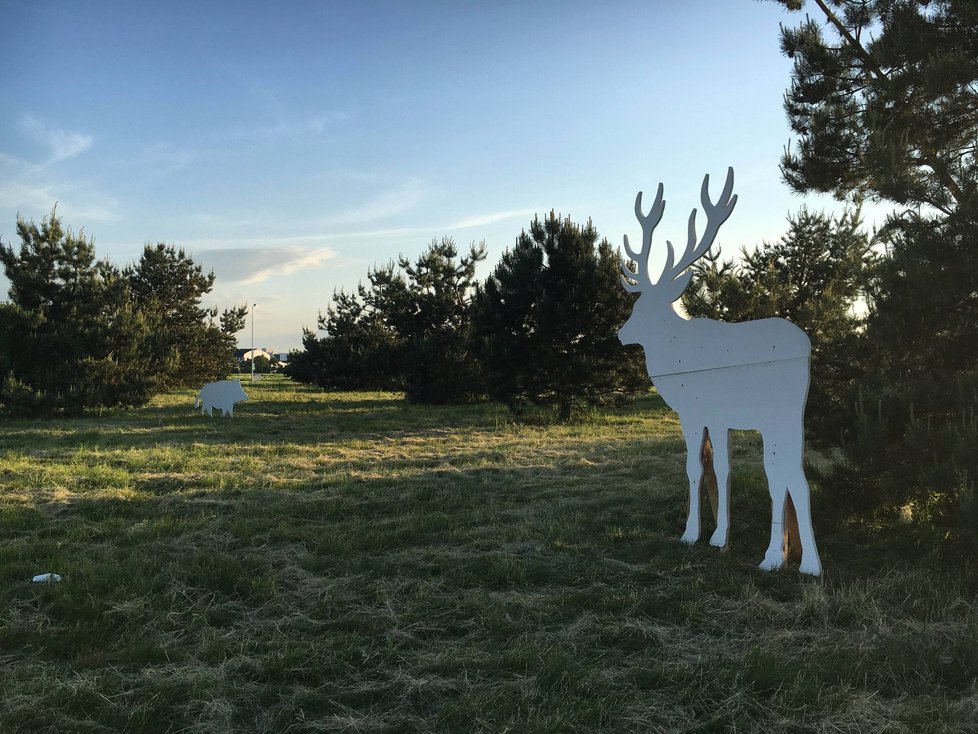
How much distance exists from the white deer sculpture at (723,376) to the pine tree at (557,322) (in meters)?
8.73

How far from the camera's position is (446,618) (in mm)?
3822

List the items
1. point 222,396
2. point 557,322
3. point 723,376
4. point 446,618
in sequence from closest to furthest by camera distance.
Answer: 1. point 446,618
2. point 723,376
3. point 557,322
4. point 222,396

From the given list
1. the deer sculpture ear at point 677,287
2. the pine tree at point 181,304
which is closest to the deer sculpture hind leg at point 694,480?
the deer sculpture ear at point 677,287

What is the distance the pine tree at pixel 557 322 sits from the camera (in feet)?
48.4

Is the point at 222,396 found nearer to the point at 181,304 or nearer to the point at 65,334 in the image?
the point at 65,334

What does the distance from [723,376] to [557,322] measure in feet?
32.0

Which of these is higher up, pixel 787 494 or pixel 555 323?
pixel 555 323

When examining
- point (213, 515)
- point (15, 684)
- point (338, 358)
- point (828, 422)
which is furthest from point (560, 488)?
point (338, 358)

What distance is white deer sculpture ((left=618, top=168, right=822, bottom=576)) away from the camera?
4602 mm

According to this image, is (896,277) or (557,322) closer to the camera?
(896,277)

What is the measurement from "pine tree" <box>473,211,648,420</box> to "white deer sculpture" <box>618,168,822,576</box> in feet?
28.7

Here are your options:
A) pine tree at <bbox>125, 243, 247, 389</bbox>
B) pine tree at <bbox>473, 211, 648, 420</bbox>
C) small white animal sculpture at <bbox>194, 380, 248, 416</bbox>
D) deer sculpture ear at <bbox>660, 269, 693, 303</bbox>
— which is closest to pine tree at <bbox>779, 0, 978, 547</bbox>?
deer sculpture ear at <bbox>660, 269, 693, 303</bbox>

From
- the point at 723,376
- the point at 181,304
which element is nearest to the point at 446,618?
the point at 723,376

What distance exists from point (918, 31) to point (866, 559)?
14.2 ft
